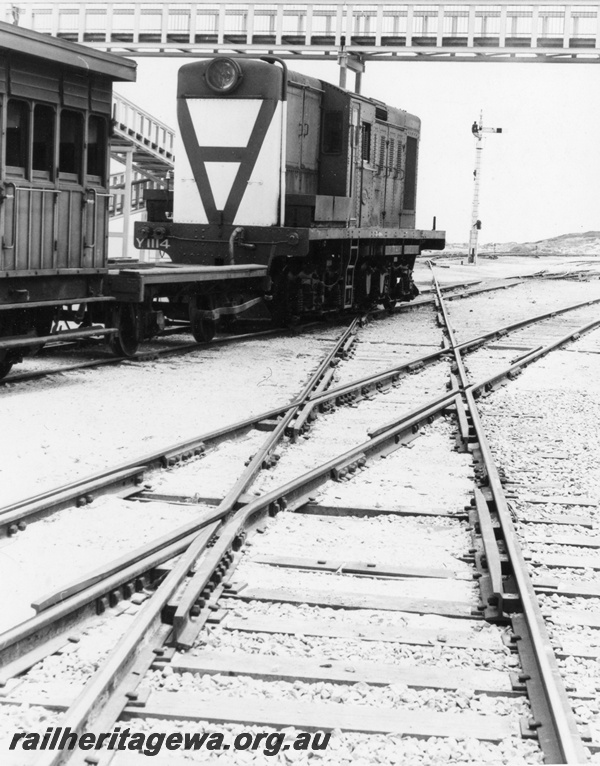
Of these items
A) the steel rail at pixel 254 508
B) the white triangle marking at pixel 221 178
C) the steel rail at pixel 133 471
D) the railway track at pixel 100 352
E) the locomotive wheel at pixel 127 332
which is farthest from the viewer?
the white triangle marking at pixel 221 178

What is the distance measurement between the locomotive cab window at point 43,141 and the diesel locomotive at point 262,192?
3.38 m

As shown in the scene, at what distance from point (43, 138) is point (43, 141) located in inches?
1.2

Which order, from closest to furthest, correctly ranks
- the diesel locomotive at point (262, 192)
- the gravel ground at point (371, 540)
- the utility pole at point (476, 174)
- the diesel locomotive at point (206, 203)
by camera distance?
1. the gravel ground at point (371, 540)
2. the diesel locomotive at point (206, 203)
3. the diesel locomotive at point (262, 192)
4. the utility pole at point (476, 174)

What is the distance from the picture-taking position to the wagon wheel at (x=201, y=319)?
1448 centimetres

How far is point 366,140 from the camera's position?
1872 cm

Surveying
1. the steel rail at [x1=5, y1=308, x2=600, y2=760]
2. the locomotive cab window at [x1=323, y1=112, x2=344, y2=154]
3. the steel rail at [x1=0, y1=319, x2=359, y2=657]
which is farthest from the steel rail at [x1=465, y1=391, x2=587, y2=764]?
the locomotive cab window at [x1=323, y1=112, x2=344, y2=154]

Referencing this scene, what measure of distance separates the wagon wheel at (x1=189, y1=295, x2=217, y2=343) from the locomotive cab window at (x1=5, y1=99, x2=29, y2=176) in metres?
3.84

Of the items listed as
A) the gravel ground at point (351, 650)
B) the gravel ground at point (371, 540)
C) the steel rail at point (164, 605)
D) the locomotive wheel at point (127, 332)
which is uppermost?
the locomotive wheel at point (127, 332)

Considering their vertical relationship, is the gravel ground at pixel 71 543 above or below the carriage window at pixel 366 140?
below

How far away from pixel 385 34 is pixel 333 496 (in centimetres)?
2857

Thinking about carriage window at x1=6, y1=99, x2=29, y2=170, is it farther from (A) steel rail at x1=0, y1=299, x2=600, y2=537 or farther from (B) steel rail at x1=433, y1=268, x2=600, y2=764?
(B) steel rail at x1=433, y1=268, x2=600, y2=764

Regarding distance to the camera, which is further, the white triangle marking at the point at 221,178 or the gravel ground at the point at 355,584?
the white triangle marking at the point at 221,178

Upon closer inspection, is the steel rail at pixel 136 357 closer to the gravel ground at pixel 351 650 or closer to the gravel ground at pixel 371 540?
the gravel ground at pixel 371 540

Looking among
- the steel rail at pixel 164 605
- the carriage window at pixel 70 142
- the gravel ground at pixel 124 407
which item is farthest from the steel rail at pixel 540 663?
the carriage window at pixel 70 142
